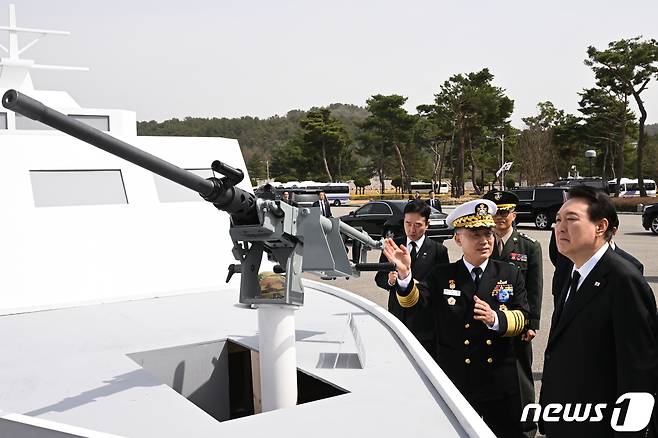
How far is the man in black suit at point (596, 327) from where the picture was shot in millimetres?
2430

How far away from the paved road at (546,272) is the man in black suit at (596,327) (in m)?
3.33

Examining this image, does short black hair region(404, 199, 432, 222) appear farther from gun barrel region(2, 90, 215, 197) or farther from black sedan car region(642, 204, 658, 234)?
black sedan car region(642, 204, 658, 234)

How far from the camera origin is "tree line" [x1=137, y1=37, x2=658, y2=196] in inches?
1549

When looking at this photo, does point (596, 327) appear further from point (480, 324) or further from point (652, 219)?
point (652, 219)

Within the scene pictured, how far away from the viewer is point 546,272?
1236cm

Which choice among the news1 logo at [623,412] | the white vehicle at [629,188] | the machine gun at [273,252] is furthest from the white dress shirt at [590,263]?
the white vehicle at [629,188]

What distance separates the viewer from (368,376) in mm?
2740

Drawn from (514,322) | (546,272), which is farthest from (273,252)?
(546,272)

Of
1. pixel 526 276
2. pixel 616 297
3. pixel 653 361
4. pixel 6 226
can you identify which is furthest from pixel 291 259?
pixel 6 226

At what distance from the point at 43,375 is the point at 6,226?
208 cm

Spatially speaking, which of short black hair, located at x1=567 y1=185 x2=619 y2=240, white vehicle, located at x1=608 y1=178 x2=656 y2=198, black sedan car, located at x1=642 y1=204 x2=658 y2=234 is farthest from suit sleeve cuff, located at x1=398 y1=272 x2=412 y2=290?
white vehicle, located at x1=608 y1=178 x2=656 y2=198

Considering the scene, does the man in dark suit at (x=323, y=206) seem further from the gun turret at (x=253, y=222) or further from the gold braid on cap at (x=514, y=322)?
the gold braid on cap at (x=514, y=322)

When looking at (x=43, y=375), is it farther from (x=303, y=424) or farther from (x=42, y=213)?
(x=42, y=213)

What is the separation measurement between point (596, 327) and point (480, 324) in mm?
816
